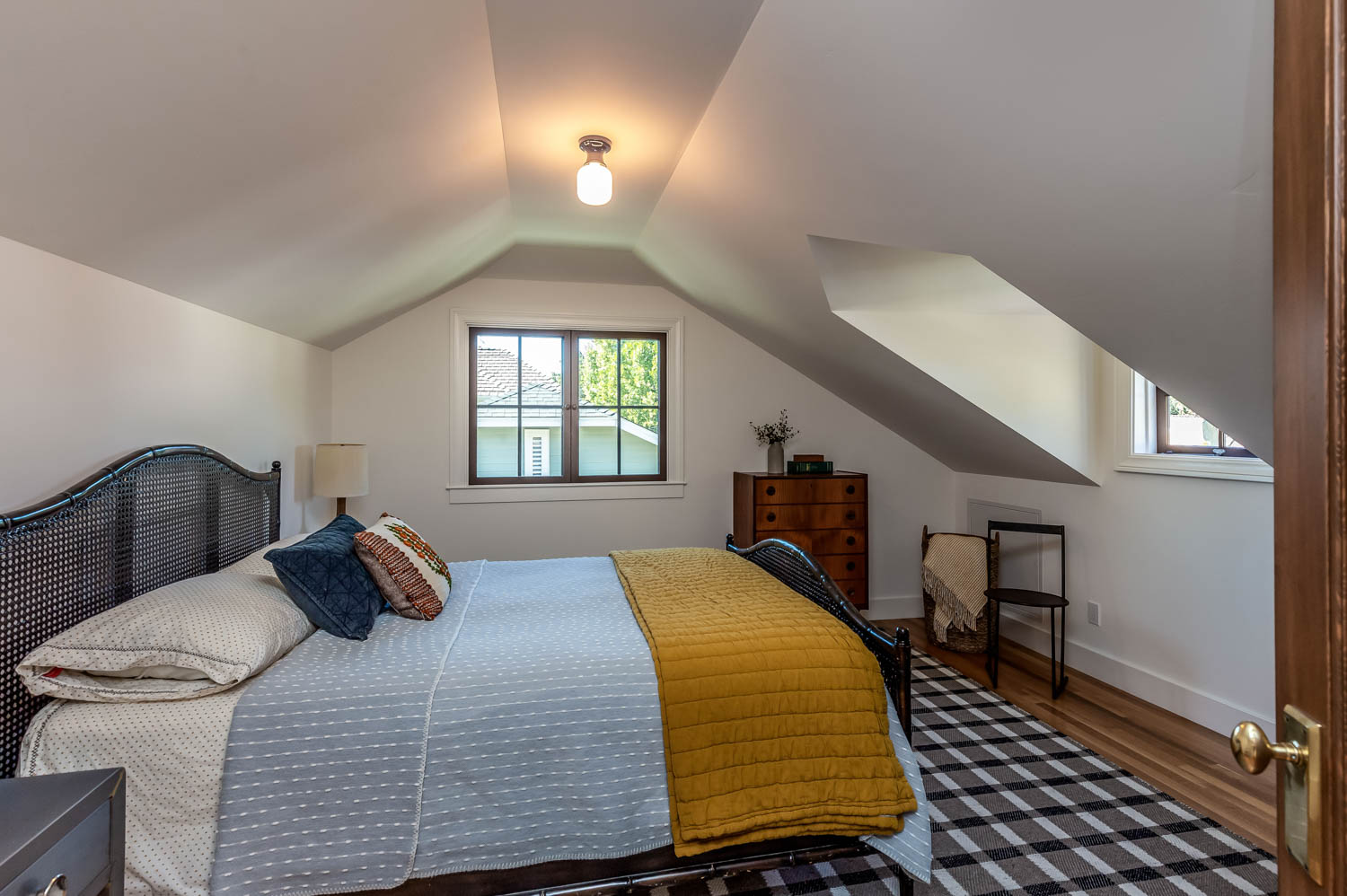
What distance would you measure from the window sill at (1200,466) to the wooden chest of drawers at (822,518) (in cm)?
144

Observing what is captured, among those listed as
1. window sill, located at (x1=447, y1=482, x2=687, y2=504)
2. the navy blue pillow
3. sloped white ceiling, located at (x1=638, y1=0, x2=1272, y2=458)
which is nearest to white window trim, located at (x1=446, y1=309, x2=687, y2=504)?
window sill, located at (x1=447, y1=482, x2=687, y2=504)

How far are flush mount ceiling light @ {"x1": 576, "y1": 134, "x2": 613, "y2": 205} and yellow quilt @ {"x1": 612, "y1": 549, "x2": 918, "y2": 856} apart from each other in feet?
5.32

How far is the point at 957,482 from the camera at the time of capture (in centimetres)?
480

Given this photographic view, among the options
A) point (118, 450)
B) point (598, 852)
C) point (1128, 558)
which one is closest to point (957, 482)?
point (1128, 558)

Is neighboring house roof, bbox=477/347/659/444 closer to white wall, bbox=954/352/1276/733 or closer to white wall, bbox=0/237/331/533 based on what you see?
white wall, bbox=0/237/331/533

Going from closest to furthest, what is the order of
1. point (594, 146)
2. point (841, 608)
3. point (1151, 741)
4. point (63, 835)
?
point (63, 835), point (841, 608), point (594, 146), point (1151, 741)

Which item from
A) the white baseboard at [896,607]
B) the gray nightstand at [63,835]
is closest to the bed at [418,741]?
the gray nightstand at [63,835]

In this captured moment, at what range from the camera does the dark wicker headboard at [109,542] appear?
153 centimetres

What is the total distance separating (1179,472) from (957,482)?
1.86m

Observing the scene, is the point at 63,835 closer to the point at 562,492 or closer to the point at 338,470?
the point at 338,470

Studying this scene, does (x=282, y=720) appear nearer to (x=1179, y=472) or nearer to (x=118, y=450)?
(x=118, y=450)

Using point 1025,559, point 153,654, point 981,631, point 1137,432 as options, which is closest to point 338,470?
point 153,654

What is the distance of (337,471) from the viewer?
137 inches

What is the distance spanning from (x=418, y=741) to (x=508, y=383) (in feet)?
10.3
